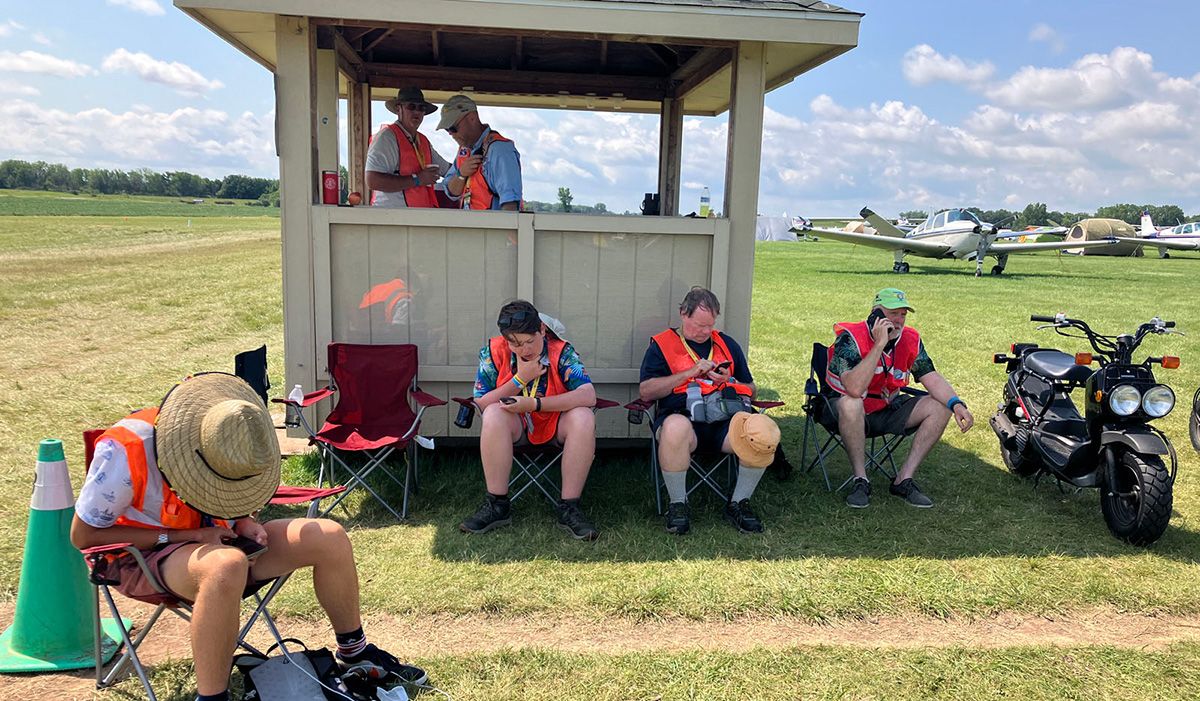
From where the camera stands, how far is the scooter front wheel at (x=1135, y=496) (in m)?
3.47

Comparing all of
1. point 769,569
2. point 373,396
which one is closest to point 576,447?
point 769,569

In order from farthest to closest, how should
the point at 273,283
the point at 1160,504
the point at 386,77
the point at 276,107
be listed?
the point at 273,283, the point at 386,77, the point at 276,107, the point at 1160,504

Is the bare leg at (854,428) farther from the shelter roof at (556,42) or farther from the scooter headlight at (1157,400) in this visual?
the shelter roof at (556,42)

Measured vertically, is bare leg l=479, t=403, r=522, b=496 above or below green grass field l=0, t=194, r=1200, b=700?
above

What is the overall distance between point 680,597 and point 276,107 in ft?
9.71

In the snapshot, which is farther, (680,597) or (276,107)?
(276,107)

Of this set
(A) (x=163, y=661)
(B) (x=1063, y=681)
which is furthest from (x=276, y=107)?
(B) (x=1063, y=681)

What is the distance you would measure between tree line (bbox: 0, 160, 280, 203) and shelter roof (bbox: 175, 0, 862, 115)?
66697 millimetres

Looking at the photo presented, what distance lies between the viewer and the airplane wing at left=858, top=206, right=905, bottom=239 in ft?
Answer: 80.0

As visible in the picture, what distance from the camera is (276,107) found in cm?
410

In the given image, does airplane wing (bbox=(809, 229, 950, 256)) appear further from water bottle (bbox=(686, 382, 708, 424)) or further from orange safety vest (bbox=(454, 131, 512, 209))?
water bottle (bbox=(686, 382, 708, 424))

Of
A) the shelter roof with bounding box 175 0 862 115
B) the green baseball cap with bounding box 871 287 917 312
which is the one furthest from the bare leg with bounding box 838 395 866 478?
the shelter roof with bounding box 175 0 862 115

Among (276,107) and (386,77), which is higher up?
(386,77)

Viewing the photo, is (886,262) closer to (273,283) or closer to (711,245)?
(273,283)
